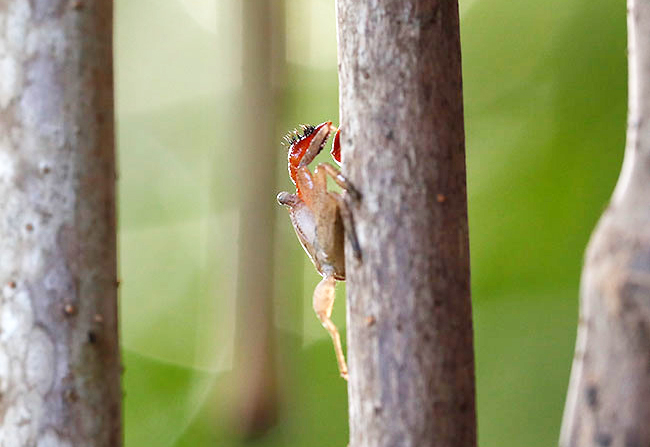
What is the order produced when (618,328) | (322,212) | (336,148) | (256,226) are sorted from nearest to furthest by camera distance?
(618,328)
(322,212)
(336,148)
(256,226)

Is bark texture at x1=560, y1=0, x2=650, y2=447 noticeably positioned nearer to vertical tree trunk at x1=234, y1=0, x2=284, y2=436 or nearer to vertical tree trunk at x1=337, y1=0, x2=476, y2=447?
vertical tree trunk at x1=337, y1=0, x2=476, y2=447

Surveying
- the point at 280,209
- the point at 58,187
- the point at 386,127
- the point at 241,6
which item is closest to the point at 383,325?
the point at 386,127

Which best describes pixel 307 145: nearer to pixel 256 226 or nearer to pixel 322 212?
pixel 322 212

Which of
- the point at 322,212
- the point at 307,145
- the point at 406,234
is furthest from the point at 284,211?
the point at 406,234

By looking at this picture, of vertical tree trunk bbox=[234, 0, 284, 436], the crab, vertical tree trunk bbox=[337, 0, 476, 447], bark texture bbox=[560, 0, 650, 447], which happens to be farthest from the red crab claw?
vertical tree trunk bbox=[234, 0, 284, 436]

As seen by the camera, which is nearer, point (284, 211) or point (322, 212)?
point (322, 212)

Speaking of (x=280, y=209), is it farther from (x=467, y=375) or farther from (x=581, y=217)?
(x=467, y=375)

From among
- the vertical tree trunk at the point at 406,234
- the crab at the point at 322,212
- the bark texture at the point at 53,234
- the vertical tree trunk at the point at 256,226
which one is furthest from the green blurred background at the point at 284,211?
the bark texture at the point at 53,234

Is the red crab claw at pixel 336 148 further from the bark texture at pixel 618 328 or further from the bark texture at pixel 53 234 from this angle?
the bark texture at pixel 618 328
